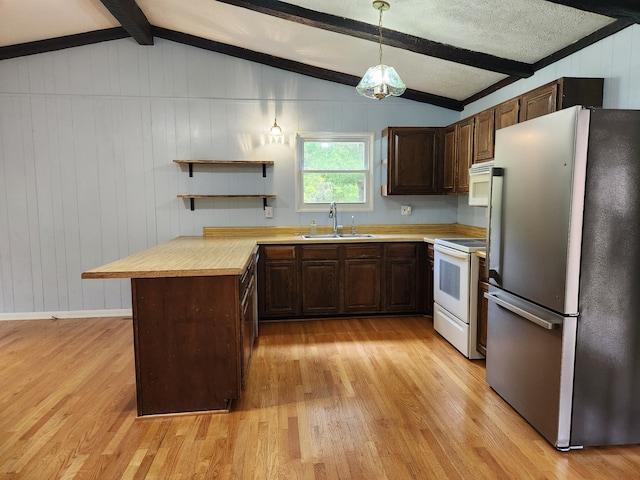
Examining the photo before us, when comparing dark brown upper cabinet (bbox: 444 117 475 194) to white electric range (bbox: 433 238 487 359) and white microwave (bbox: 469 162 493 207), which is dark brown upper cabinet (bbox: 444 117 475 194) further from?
white electric range (bbox: 433 238 487 359)

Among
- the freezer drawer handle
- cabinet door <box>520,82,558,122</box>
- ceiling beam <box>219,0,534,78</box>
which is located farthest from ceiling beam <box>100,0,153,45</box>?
the freezer drawer handle

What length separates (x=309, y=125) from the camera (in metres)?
4.48

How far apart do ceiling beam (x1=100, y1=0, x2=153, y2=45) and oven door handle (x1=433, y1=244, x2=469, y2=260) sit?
132 inches

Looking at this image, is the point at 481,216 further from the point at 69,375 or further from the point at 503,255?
the point at 69,375

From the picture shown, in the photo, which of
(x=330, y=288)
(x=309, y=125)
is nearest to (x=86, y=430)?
(x=330, y=288)

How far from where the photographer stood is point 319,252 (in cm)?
406

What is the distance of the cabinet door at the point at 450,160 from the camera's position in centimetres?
410

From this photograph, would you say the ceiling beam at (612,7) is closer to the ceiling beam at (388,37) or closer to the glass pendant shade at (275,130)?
the ceiling beam at (388,37)

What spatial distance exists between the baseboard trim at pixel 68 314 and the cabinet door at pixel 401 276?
2830 millimetres

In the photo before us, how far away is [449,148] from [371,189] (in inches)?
37.1

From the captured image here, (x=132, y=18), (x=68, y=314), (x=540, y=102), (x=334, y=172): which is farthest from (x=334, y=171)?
(x=68, y=314)

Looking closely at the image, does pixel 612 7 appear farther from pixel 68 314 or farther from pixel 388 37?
pixel 68 314

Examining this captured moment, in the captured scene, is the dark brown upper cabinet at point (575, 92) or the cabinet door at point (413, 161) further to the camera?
the cabinet door at point (413, 161)

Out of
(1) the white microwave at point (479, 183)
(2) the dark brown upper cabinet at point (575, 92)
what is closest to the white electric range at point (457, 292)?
(1) the white microwave at point (479, 183)
